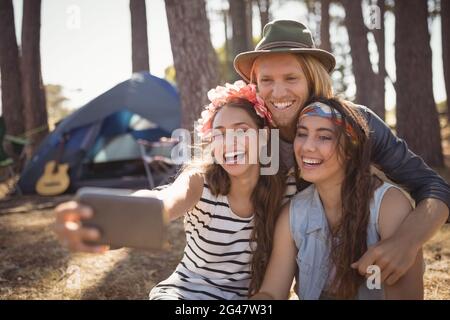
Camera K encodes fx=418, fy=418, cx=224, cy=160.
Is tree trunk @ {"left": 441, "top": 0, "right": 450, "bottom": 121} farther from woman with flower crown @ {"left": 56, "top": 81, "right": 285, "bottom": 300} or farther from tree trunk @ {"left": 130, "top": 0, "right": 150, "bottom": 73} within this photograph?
woman with flower crown @ {"left": 56, "top": 81, "right": 285, "bottom": 300}

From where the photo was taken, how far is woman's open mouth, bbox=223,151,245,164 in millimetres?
1756

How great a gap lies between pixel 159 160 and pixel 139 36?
12.9 feet

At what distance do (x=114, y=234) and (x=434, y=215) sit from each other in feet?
4.06

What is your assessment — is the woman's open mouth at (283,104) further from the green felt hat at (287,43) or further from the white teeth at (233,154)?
the white teeth at (233,154)

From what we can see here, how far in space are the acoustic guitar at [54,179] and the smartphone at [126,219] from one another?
5.48 m

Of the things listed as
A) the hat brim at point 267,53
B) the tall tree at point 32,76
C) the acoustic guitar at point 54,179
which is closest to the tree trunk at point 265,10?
the tall tree at point 32,76

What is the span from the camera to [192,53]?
13.5ft

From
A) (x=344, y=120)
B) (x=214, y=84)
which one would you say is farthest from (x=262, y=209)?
(x=214, y=84)

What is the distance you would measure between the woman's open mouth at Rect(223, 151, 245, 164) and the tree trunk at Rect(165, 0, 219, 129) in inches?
99.1

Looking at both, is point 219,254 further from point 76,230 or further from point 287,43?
point 287,43

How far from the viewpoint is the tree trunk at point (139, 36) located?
882 centimetres

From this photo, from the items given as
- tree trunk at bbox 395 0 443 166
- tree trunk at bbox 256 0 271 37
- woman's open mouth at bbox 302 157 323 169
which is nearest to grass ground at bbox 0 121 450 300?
woman's open mouth at bbox 302 157 323 169

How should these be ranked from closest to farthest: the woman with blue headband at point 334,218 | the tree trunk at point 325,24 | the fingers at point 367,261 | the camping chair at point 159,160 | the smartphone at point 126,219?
Result: the smartphone at point 126,219 → the fingers at point 367,261 → the woman with blue headband at point 334,218 → the camping chair at point 159,160 → the tree trunk at point 325,24

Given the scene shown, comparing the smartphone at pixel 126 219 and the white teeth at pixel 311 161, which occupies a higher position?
the white teeth at pixel 311 161
